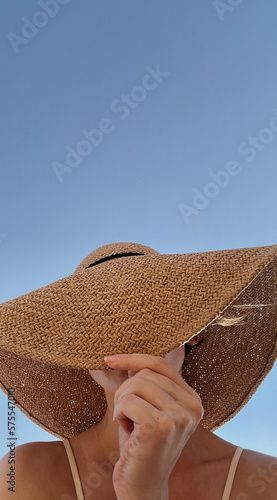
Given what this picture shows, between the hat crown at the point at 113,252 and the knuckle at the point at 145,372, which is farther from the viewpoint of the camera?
the hat crown at the point at 113,252

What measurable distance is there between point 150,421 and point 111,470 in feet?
1.68

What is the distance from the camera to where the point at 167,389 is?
25.6 inches

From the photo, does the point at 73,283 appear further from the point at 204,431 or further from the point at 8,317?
the point at 204,431

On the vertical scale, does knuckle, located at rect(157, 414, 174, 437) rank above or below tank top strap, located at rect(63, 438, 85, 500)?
above

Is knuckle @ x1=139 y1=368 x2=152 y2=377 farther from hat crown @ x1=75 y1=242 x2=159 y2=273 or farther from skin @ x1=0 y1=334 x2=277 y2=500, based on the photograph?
hat crown @ x1=75 y1=242 x2=159 y2=273

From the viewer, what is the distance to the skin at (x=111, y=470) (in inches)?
40.1

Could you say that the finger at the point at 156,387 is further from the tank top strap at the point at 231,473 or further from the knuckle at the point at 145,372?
the tank top strap at the point at 231,473

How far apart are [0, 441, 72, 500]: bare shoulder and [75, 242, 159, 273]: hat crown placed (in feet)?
1.16

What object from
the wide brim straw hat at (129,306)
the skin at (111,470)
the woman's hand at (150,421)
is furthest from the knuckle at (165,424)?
the skin at (111,470)

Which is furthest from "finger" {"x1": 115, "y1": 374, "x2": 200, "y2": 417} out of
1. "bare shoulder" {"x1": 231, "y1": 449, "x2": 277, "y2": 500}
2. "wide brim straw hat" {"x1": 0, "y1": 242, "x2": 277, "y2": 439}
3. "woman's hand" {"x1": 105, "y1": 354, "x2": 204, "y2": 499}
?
"bare shoulder" {"x1": 231, "y1": 449, "x2": 277, "y2": 500}

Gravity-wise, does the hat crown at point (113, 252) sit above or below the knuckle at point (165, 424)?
above

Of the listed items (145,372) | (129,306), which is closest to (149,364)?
(145,372)

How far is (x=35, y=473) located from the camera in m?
1.05

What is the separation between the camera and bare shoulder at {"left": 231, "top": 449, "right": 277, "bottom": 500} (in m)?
1.01
